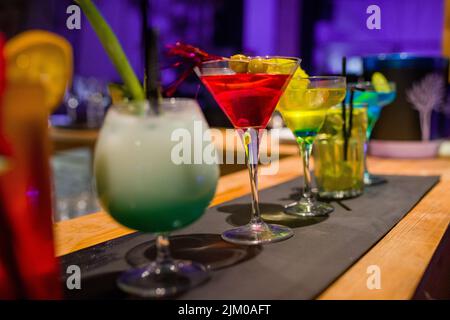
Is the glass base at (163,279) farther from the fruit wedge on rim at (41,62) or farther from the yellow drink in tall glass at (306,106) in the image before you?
the yellow drink in tall glass at (306,106)

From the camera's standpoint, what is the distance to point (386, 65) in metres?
1.92

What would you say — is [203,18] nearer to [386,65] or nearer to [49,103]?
[386,65]

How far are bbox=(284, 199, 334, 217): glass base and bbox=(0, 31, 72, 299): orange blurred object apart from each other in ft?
2.08

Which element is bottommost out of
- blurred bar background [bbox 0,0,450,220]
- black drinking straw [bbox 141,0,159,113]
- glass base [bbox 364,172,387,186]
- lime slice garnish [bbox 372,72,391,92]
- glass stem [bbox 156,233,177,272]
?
glass base [bbox 364,172,387,186]

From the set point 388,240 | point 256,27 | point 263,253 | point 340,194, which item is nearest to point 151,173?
point 263,253

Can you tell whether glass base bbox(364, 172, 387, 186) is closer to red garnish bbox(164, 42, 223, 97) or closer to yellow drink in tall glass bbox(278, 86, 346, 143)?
yellow drink in tall glass bbox(278, 86, 346, 143)

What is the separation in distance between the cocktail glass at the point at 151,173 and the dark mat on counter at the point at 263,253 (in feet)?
0.20

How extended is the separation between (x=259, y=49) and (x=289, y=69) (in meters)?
5.37

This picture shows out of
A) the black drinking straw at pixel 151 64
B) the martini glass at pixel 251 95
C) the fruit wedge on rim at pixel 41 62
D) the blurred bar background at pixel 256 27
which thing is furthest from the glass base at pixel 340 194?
the blurred bar background at pixel 256 27

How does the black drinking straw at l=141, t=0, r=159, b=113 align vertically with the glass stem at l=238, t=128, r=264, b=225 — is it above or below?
above

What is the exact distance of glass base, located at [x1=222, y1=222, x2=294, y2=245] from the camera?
86cm

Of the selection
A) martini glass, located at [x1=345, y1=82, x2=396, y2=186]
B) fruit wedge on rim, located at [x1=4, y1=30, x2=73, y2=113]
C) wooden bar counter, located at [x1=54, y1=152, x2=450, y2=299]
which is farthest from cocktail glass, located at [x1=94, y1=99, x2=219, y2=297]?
martini glass, located at [x1=345, y1=82, x2=396, y2=186]
